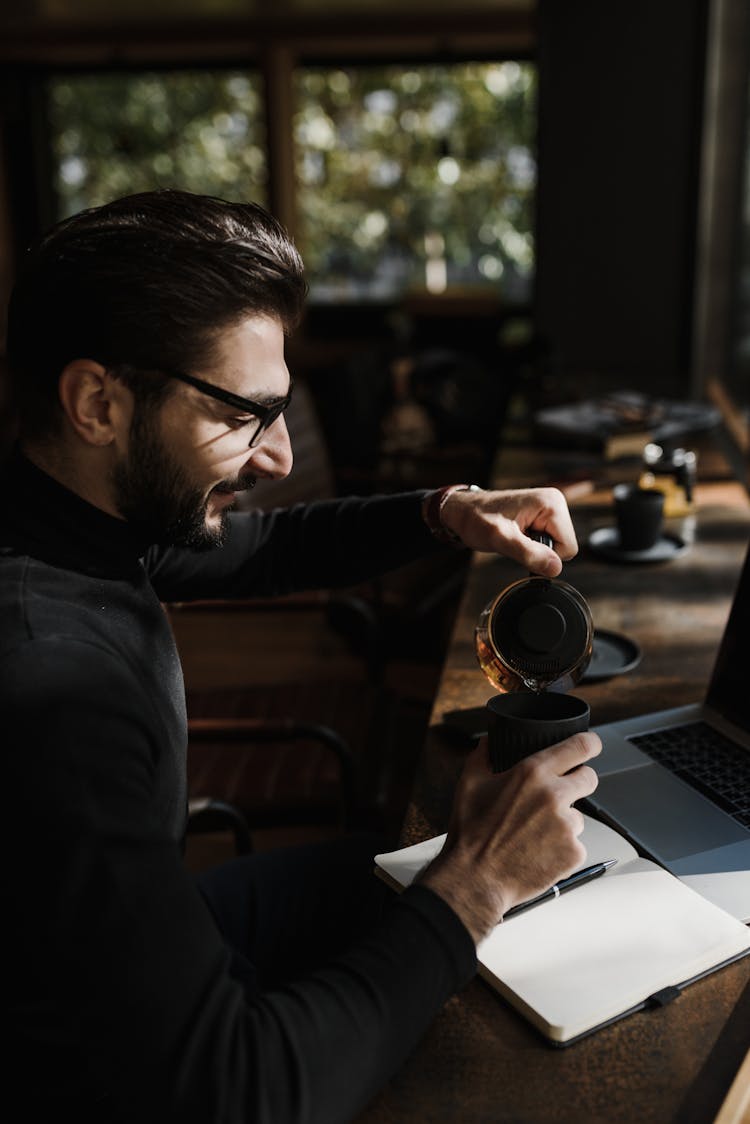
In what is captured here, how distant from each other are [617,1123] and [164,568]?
3.12 feet

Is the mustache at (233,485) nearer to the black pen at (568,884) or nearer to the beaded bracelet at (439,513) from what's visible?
the beaded bracelet at (439,513)

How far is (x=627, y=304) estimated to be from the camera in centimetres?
416

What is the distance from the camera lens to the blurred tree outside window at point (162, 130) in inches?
239

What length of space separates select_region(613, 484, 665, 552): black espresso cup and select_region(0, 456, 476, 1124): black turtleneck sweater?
3.94 feet

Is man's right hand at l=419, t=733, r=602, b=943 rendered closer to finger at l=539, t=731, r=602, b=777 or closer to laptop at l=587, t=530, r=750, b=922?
finger at l=539, t=731, r=602, b=777

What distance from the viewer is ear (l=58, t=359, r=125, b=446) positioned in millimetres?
891

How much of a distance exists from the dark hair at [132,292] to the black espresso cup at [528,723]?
0.43 m

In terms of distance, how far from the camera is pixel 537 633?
1.09 meters

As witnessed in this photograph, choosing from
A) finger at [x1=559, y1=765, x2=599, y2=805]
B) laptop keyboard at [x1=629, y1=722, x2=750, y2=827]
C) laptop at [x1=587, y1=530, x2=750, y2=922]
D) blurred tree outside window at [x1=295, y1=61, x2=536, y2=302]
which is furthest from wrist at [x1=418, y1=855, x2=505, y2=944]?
blurred tree outside window at [x1=295, y1=61, x2=536, y2=302]

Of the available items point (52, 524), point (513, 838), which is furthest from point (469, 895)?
point (52, 524)

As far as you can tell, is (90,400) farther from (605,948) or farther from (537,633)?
(605,948)

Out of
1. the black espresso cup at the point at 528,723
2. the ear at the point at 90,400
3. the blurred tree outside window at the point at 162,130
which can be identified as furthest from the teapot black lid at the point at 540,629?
the blurred tree outside window at the point at 162,130

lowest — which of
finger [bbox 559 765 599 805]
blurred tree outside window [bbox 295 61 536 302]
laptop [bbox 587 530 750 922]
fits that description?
laptop [bbox 587 530 750 922]

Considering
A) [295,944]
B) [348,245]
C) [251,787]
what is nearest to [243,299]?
[295,944]
